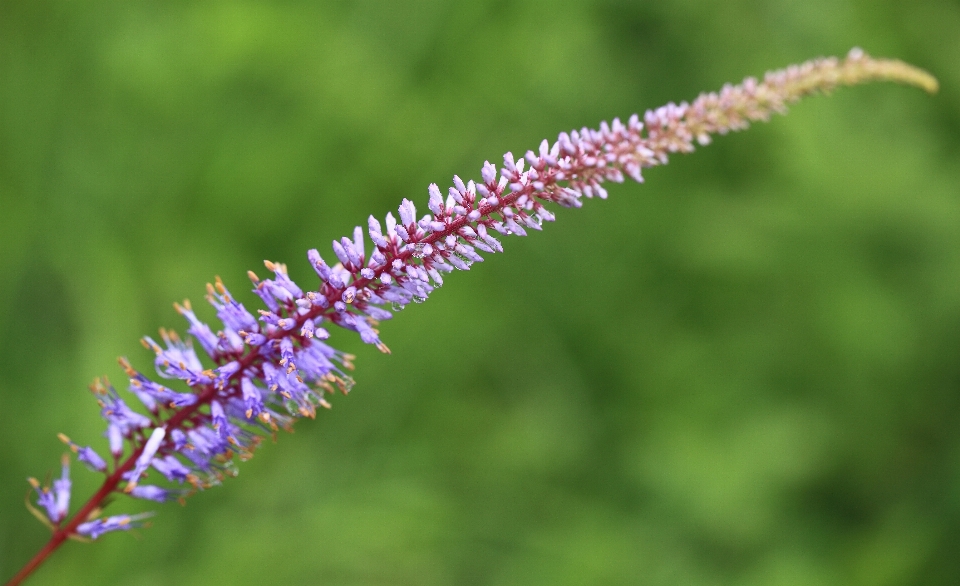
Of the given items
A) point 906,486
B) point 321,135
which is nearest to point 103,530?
point 321,135

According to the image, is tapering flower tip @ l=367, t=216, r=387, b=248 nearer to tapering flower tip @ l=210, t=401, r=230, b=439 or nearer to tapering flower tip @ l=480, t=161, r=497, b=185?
tapering flower tip @ l=480, t=161, r=497, b=185

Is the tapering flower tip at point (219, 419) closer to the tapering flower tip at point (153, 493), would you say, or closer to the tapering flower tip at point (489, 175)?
the tapering flower tip at point (153, 493)

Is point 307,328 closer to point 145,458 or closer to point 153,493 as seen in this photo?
point 145,458

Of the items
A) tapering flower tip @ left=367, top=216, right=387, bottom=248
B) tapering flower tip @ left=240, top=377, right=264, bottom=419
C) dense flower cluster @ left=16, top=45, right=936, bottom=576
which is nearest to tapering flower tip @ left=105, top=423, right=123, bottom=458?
dense flower cluster @ left=16, top=45, right=936, bottom=576

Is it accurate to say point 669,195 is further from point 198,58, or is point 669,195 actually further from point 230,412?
point 230,412

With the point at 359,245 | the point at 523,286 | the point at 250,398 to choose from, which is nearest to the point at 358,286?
the point at 359,245

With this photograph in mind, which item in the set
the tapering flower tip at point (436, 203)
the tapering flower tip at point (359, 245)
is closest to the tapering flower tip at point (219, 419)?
the tapering flower tip at point (359, 245)

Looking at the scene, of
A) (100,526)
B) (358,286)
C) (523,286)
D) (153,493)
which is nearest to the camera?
(358,286)
